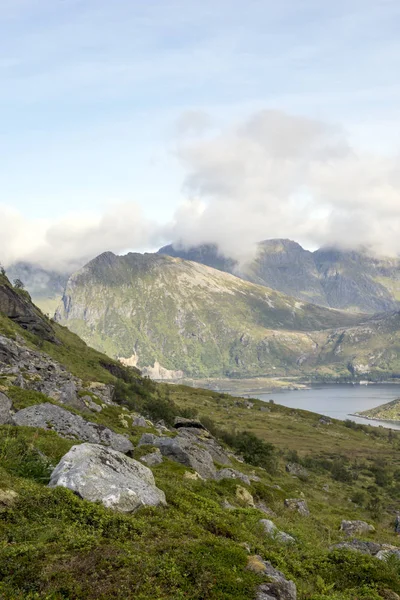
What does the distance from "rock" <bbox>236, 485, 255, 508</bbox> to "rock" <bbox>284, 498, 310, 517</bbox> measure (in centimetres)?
541

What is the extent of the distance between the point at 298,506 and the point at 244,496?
25.4 ft

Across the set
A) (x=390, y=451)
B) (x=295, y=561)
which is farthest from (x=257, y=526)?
(x=390, y=451)

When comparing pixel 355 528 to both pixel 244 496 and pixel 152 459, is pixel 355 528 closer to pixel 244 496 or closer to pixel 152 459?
pixel 244 496

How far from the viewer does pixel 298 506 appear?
123 feet

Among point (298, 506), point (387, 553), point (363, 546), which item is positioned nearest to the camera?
point (387, 553)

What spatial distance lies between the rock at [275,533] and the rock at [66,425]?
15533 mm

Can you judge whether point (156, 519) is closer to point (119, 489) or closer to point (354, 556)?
point (119, 489)

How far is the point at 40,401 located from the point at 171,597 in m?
30.3

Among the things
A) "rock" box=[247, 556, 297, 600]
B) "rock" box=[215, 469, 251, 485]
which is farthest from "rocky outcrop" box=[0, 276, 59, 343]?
"rock" box=[247, 556, 297, 600]

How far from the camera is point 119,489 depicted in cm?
1834

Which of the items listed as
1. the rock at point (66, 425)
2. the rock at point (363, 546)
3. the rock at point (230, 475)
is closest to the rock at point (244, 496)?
the rock at point (230, 475)

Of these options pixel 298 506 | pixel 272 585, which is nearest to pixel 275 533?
pixel 272 585

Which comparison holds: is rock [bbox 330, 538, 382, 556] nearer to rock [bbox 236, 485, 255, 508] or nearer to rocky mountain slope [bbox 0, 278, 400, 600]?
rocky mountain slope [bbox 0, 278, 400, 600]

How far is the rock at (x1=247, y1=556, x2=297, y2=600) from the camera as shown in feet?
41.8
